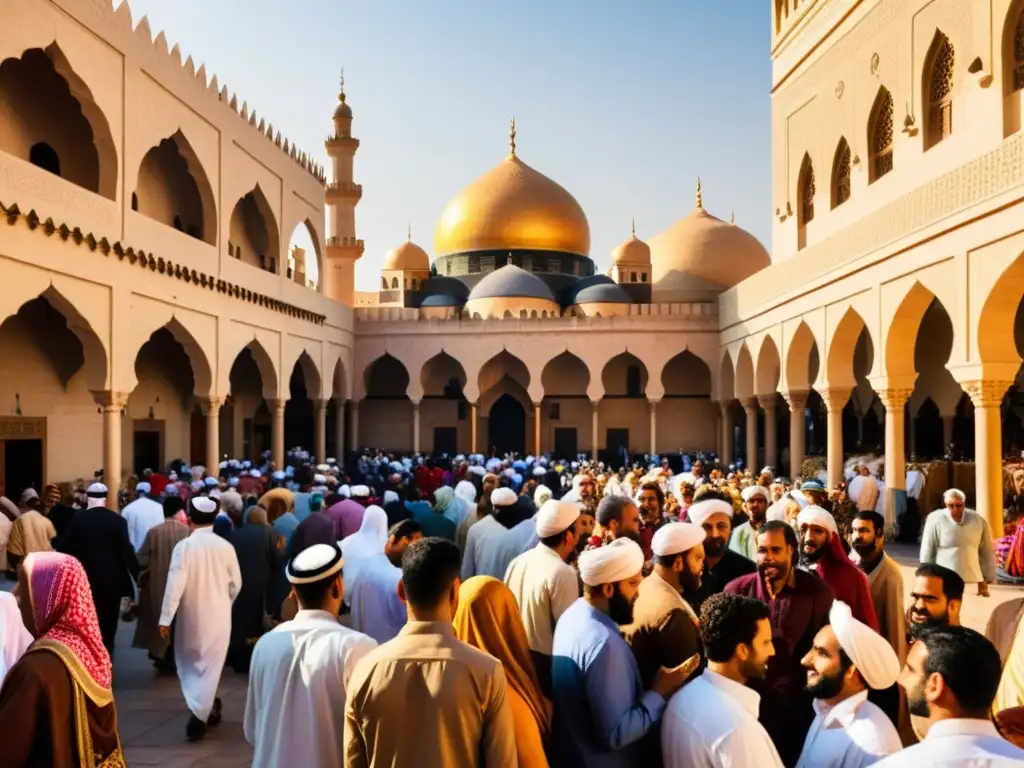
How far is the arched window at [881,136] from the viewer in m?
12.8

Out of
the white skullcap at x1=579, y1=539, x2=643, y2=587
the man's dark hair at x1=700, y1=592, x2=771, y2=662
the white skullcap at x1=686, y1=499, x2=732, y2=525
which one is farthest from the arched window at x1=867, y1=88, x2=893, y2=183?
the man's dark hair at x1=700, y1=592, x2=771, y2=662

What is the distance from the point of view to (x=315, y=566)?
9.46 ft

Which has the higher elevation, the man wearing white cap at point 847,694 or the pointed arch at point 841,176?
the pointed arch at point 841,176

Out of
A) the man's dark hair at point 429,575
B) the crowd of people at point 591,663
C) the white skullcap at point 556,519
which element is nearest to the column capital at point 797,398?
the crowd of people at point 591,663

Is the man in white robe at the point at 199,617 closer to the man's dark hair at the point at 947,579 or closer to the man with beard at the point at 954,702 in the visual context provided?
the man's dark hair at the point at 947,579

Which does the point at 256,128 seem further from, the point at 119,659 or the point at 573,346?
the point at 119,659

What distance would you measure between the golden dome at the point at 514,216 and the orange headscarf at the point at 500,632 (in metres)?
24.6

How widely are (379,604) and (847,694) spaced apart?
7.73ft

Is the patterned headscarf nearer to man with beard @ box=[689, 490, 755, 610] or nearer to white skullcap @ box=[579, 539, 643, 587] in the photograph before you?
white skullcap @ box=[579, 539, 643, 587]

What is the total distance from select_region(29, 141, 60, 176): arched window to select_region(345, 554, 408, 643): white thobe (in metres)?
10.5

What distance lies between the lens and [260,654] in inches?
113

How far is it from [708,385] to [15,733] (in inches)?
881

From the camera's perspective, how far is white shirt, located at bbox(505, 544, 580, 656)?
359cm

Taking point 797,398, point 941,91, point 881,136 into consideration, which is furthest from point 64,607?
point 797,398
